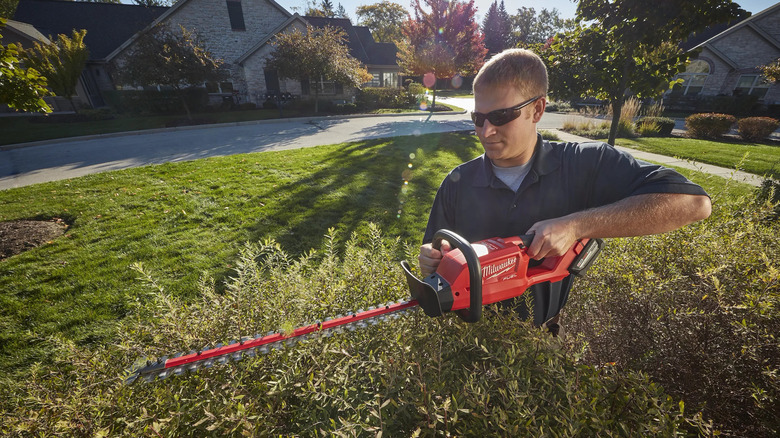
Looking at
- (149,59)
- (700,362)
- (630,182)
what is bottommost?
(700,362)

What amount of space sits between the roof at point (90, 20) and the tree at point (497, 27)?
186 feet

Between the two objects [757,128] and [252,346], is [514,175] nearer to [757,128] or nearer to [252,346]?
[252,346]

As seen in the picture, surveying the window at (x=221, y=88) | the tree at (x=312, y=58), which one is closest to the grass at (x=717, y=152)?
the tree at (x=312, y=58)

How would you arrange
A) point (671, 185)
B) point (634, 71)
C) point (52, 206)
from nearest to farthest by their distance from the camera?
point (671, 185), point (634, 71), point (52, 206)

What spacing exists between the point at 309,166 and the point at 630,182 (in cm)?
760

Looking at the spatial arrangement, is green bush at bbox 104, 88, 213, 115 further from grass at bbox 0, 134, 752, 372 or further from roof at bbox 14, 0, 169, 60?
grass at bbox 0, 134, 752, 372

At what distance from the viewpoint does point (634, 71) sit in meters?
4.89

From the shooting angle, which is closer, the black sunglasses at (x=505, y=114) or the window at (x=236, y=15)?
the black sunglasses at (x=505, y=114)

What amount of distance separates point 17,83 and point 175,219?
2575 mm

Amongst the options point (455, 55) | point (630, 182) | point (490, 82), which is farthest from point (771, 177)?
point (455, 55)

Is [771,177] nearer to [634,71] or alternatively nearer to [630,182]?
[634,71]

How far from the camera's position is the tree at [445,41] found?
748 inches

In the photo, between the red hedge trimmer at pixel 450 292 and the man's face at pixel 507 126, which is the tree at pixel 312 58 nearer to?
the man's face at pixel 507 126

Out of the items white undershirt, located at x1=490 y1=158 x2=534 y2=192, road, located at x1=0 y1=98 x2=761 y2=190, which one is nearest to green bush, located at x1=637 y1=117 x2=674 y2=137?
road, located at x1=0 y1=98 x2=761 y2=190
